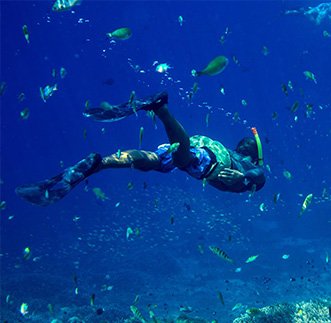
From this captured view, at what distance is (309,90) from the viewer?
4725 centimetres

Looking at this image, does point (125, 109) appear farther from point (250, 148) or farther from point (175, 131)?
point (250, 148)

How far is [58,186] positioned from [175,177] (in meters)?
42.4

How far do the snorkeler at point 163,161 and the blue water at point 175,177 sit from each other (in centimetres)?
1094

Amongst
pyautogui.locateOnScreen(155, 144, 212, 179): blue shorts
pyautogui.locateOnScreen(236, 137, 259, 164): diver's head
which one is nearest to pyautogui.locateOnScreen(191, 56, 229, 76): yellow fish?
pyautogui.locateOnScreen(155, 144, 212, 179): blue shorts

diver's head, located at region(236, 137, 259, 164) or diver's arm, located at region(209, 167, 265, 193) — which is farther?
diver's head, located at region(236, 137, 259, 164)

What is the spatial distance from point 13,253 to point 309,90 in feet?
130

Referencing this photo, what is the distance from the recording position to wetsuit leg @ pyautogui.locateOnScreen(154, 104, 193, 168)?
687 cm

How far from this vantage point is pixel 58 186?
18.8 feet

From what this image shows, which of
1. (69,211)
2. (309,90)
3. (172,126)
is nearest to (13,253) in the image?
(69,211)

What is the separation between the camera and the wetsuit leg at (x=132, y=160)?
6.36 meters

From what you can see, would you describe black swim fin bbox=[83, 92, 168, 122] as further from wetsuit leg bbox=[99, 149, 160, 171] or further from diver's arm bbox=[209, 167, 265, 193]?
diver's arm bbox=[209, 167, 265, 193]

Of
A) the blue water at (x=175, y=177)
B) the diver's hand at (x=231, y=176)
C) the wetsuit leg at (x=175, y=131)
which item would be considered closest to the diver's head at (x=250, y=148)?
the wetsuit leg at (x=175, y=131)

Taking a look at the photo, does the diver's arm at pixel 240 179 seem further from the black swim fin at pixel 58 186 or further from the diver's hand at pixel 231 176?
the black swim fin at pixel 58 186

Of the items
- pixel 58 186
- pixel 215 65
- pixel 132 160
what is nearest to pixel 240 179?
pixel 132 160
